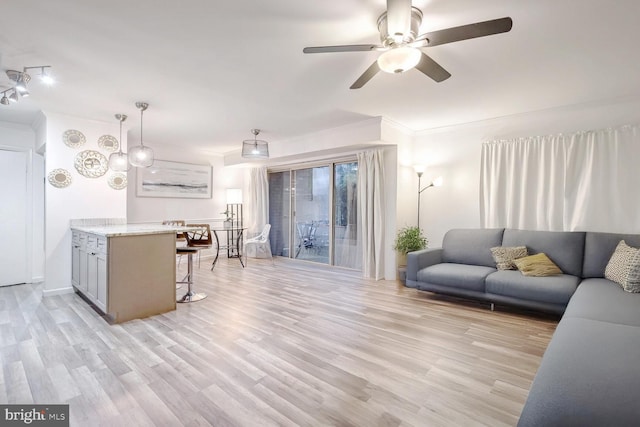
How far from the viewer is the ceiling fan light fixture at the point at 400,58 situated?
6.00ft

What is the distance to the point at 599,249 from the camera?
3.26m

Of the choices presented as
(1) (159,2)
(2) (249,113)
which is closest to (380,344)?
(1) (159,2)

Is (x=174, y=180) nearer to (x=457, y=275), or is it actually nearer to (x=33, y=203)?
(x=33, y=203)

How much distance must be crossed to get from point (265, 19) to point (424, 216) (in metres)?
3.93

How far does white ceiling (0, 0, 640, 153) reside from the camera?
6.44 feet

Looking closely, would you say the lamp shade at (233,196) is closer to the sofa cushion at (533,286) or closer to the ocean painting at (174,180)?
the ocean painting at (174,180)

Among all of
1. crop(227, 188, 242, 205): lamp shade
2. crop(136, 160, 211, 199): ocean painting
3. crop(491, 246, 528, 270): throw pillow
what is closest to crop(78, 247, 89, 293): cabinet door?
crop(136, 160, 211, 199): ocean painting

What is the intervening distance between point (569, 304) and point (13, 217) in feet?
22.8

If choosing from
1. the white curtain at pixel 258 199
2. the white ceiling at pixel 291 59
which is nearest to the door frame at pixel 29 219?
the white ceiling at pixel 291 59

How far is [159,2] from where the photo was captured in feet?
6.15

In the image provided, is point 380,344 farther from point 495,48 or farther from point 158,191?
point 158,191

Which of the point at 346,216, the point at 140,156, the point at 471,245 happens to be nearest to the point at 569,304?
the point at 471,245

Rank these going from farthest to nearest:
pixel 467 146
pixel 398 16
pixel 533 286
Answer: pixel 467 146 < pixel 533 286 < pixel 398 16

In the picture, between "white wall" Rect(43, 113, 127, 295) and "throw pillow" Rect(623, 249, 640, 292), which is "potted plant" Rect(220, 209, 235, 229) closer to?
"white wall" Rect(43, 113, 127, 295)
